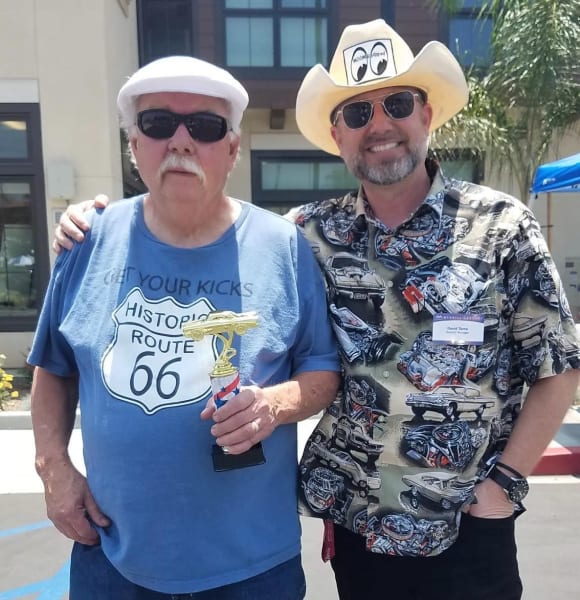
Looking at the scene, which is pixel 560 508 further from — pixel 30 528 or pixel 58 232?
pixel 58 232

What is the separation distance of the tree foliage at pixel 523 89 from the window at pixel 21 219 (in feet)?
17.8

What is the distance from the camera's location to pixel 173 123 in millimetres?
1731

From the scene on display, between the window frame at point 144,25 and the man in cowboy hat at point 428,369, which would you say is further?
the window frame at point 144,25

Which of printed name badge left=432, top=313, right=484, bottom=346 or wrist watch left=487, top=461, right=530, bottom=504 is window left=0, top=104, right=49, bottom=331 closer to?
printed name badge left=432, top=313, right=484, bottom=346

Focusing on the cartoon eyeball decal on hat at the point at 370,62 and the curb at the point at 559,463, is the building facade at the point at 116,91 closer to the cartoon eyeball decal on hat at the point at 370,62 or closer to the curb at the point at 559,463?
the curb at the point at 559,463

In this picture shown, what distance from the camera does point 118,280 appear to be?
174cm

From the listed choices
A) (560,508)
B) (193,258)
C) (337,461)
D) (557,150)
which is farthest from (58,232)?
(557,150)

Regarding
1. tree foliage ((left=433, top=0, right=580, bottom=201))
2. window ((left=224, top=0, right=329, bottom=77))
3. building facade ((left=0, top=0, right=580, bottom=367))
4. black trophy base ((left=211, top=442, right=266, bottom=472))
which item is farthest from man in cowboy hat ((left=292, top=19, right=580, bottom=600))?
window ((left=224, top=0, right=329, bottom=77))

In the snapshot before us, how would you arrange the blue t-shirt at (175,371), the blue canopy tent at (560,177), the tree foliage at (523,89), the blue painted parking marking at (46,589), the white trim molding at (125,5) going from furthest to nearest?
the white trim molding at (125,5) < the tree foliage at (523,89) < the blue canopy tent at (560,177) < the blue painted parking marking at (46,589) < the blue t-shirt at (175,371)

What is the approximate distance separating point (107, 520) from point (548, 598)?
260 centimetres

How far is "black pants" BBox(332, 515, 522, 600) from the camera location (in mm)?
1866

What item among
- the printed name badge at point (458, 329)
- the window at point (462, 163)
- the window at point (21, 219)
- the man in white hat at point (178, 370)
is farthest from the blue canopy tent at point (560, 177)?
the window at point (21, 219)

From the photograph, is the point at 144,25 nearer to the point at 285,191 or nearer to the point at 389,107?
the point at 285,191

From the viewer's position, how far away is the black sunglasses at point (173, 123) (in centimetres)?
173
